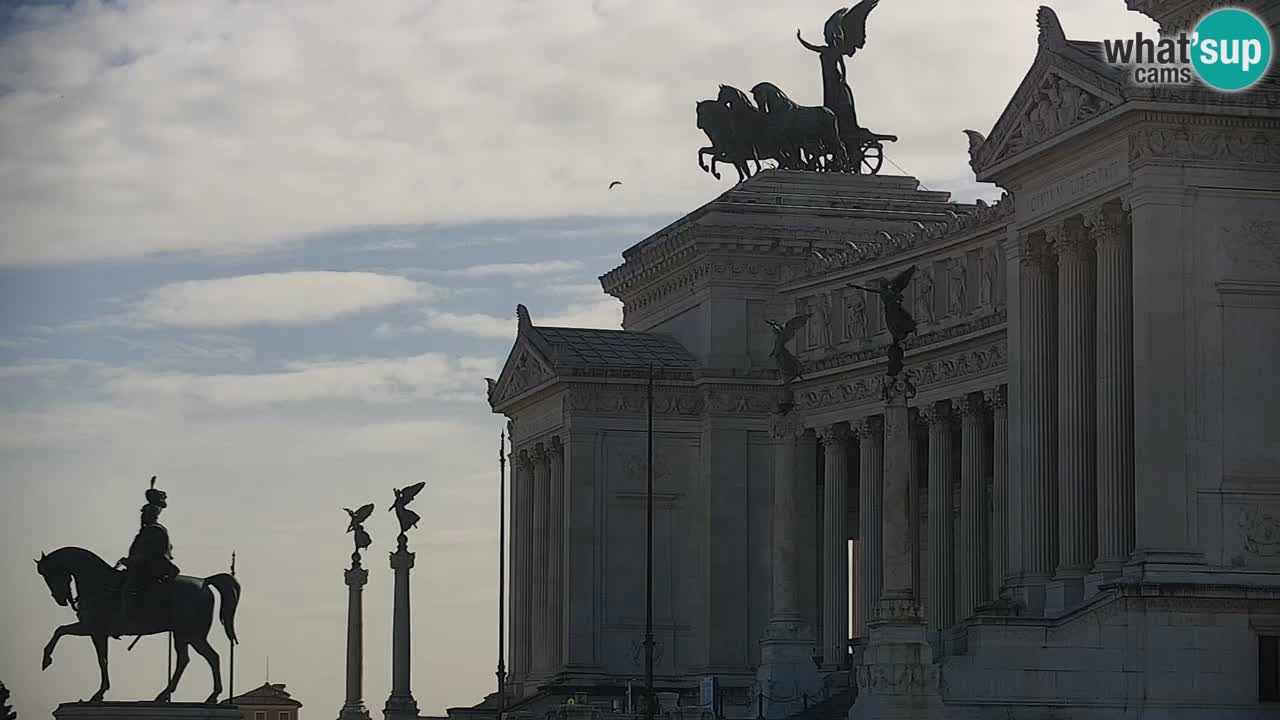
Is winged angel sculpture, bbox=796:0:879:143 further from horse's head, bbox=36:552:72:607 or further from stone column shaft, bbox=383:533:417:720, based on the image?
horse's head, bbox=36:552:72:607

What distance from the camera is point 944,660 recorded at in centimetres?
8181

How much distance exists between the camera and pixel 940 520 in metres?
110

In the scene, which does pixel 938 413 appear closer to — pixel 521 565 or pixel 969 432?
pixel 969 432

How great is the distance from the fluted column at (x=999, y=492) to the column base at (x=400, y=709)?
1153 inches

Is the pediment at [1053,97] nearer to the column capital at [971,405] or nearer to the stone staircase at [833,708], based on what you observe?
the stone staircase at [833,708]

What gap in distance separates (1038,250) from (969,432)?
1889 centimetres

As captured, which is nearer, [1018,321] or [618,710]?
[1018,321]

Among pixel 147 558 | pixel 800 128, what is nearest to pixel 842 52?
pixel 800 128

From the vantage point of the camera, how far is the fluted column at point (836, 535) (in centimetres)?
11775

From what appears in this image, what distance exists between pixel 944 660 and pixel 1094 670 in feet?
12.4

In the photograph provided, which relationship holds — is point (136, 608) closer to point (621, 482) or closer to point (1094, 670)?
point (1094, 670)

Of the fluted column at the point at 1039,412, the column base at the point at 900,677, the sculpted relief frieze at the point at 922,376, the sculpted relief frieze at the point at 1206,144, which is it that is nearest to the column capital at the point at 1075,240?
the fluted column at the point at 1039,412

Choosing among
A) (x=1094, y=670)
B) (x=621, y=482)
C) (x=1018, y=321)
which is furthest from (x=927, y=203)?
(x=1094, y=670)

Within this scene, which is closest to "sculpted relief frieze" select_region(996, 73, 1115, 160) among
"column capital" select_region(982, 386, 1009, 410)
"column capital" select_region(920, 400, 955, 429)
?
"column capital" select_region(982, 386, 1009, 410)
